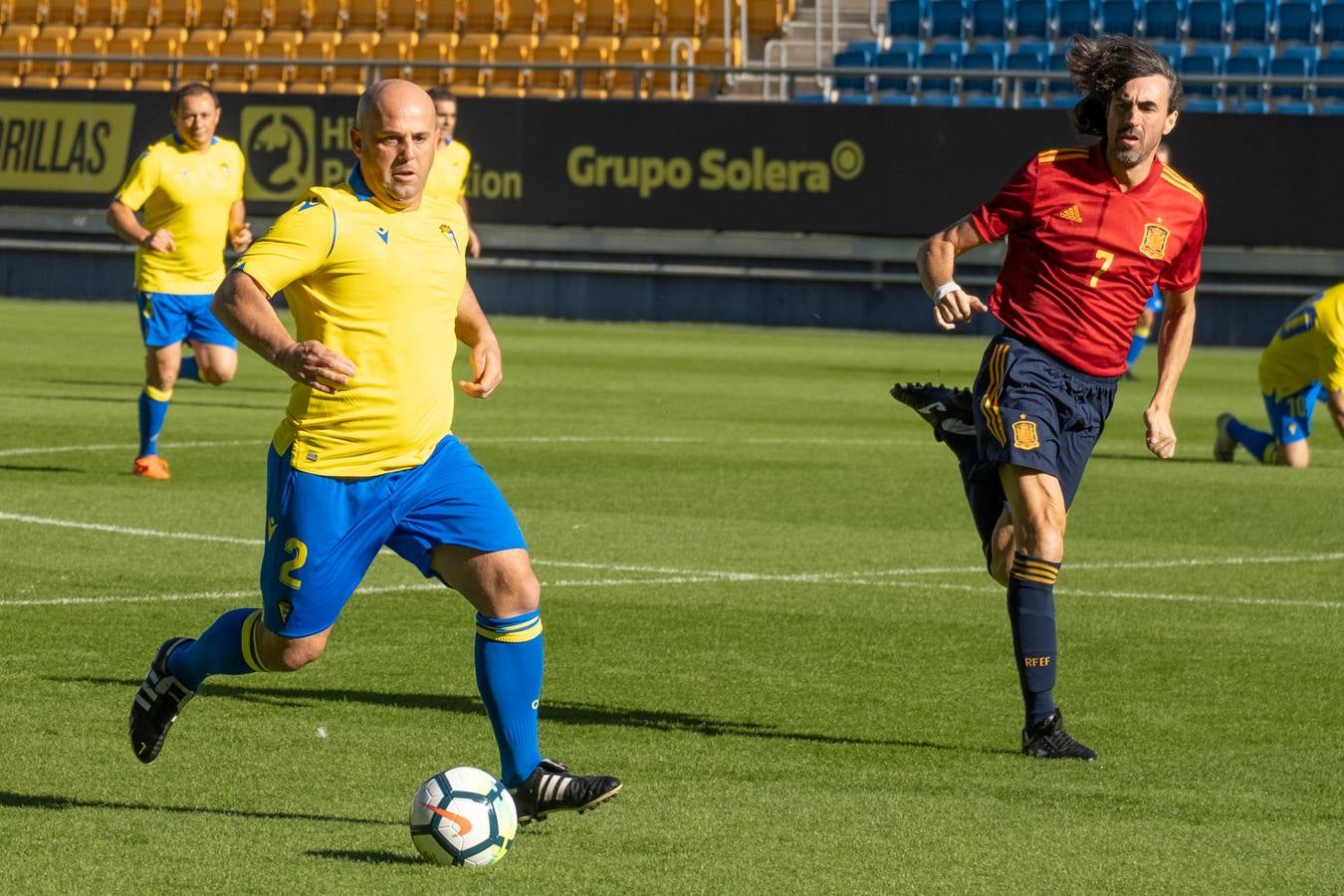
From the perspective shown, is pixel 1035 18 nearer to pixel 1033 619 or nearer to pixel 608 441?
pixel 608 441

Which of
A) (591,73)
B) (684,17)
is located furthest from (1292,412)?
(684,17)

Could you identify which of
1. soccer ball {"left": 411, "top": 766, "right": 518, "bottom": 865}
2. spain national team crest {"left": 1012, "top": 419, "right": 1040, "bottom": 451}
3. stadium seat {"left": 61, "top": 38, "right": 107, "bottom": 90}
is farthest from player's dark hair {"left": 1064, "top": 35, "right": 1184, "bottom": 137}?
stadium seat {"left": 61, "top": 38, "right": 107, "bottom": 90}

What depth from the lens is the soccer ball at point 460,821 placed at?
5.34 meters

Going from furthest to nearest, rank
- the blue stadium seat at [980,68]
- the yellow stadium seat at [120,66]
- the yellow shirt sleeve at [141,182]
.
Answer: the yellow stadium seat at [120,66], the blue stadium seat at [980,68], the yellow shirt sleeve at [141,182]

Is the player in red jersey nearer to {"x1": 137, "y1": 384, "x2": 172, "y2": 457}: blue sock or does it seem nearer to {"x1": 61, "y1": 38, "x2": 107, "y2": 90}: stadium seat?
{"x1": 137, "y1": 384, "x2": 172, "y2": 457}: blue sock

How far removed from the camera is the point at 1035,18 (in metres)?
30.9

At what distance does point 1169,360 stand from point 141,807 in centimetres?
373

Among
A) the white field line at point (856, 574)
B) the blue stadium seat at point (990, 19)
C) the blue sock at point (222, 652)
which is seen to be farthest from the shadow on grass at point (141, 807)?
the blue stadium seat at point (990, 19)

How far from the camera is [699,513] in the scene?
12508mm

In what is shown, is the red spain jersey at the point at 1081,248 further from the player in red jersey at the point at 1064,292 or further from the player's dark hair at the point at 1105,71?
the player's dark hair at the point at 1105,71

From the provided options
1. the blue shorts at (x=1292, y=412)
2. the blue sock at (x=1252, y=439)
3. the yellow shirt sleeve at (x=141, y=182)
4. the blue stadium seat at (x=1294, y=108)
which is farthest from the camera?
the blue stadium seat at (x=1294, y=108)

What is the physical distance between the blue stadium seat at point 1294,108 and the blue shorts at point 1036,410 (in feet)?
70.2

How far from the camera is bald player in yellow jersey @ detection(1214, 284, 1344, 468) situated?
1391cm

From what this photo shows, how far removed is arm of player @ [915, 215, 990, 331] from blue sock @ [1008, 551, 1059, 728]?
2.70 feet
